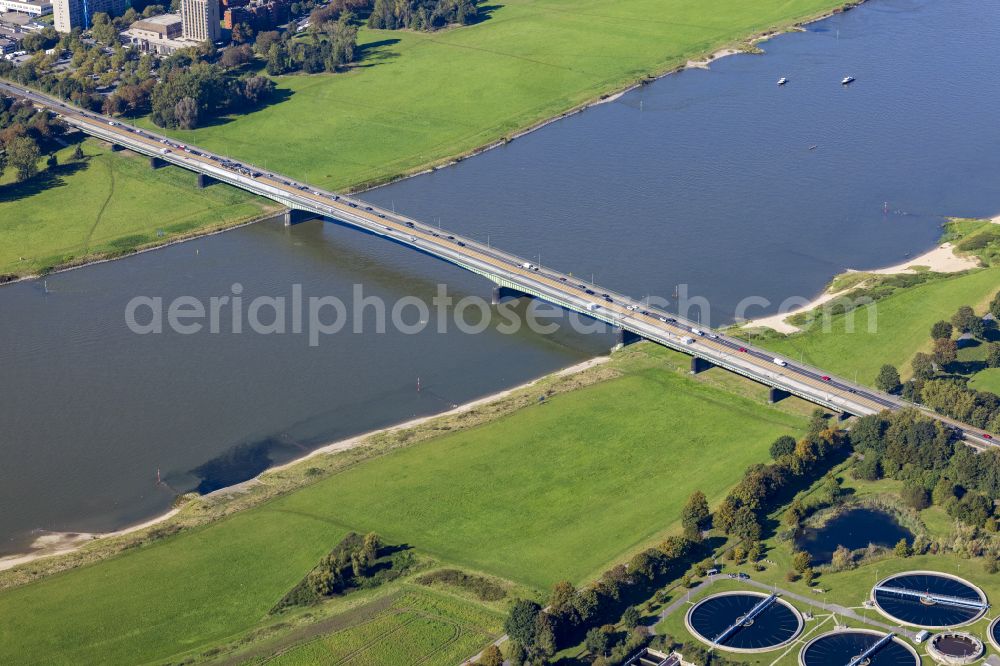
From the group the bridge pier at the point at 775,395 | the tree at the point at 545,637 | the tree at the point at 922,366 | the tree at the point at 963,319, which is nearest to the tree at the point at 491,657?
the tree at the point at 545,637

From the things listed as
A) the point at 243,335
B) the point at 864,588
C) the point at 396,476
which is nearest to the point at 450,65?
the point at 243,335

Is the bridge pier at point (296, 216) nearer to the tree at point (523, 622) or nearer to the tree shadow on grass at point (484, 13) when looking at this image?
the tree shadow on grass at point (484, 13)

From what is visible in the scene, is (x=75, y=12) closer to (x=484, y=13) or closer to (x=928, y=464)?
(x=484, y=13)

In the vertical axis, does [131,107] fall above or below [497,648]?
above

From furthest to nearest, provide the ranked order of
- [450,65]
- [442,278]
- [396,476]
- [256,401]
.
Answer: [450,65]
[442,278]
[256,401]
[396,476]

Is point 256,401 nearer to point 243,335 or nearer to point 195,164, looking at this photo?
point 243,335

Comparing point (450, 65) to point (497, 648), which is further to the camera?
point (450, 65)
